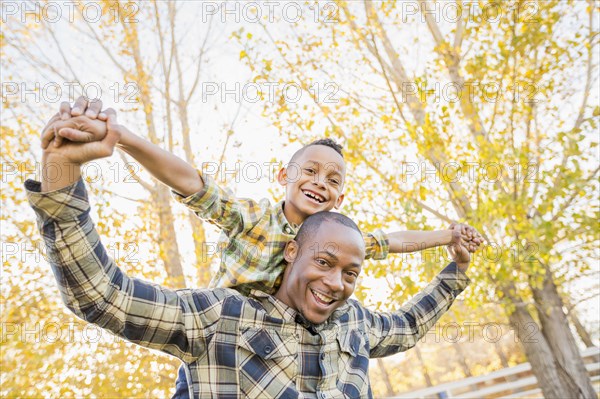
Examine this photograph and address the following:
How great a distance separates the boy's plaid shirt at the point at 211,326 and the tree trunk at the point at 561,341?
534 cm

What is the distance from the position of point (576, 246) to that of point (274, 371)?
237 inches

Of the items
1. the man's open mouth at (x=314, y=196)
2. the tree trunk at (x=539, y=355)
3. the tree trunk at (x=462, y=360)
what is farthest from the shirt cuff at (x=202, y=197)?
the tree trunk at (x=462, y=360)

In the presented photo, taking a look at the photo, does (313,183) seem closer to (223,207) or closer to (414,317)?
(223,207)

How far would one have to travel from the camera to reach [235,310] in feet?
5.71

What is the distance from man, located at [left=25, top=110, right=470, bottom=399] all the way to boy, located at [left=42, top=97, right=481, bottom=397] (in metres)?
0.06

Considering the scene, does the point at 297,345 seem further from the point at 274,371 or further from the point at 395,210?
the point at 395,210

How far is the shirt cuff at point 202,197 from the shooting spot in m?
1.79

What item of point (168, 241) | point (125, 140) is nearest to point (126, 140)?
point (125, 140)

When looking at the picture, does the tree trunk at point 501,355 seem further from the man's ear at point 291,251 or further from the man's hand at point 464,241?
the man's ear at point 291,251

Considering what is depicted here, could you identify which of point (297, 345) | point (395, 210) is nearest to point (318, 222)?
point (297, 345)

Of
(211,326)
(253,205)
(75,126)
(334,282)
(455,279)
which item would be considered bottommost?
(211,326)

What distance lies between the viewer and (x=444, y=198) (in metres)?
6.74

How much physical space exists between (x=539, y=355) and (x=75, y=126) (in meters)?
6.81

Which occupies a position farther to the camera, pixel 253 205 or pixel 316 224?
pixel 253 205
